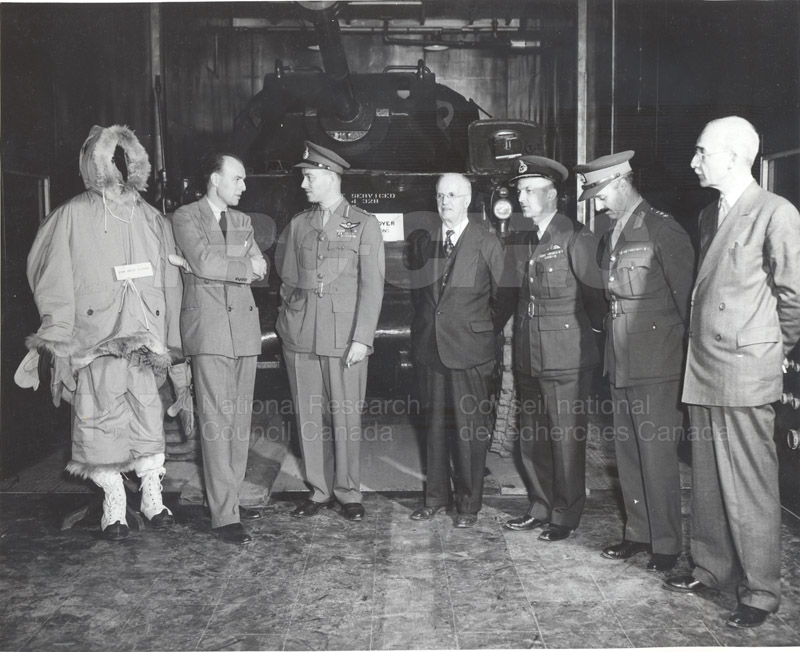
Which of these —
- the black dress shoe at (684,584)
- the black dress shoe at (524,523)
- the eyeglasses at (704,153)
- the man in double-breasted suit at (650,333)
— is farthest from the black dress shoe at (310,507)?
the eyeglasses at (704,153)

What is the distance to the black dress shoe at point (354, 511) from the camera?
3.85 meters

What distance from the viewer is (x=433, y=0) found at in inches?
364

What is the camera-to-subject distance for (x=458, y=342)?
3.75 m

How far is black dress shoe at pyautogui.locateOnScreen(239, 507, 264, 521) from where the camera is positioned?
3902mm

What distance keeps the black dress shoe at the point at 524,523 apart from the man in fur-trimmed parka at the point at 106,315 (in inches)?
70.0

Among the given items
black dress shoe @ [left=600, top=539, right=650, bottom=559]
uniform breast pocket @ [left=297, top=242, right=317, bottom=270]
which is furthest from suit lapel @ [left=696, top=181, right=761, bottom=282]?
uniform breast pocket @ [left=297, top=242, right=317, bottom=270]

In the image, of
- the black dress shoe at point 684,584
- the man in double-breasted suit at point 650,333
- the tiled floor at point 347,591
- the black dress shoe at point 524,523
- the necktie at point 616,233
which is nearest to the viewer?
the tiled floor at point 347,591

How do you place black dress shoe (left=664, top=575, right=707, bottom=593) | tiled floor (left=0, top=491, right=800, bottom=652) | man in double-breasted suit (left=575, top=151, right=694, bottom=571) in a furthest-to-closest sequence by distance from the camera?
man in double-breasted suit (left=575, top=151, right=694, bottom=571)
black dress shoe (left=664, top=575, right=707, bottom=593)
tiled floor (left=0, top=491, right=800, bottom=652)

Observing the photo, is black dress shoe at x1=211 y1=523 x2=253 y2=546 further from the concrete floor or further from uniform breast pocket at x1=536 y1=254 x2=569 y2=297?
uniform breast pocket at x1=536 y1=254 x2=569 y2=297

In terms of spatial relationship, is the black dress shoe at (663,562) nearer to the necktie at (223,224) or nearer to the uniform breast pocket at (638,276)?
the uniform breast pocket at (638,276)

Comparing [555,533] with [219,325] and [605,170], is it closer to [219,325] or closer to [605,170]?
[605,170]

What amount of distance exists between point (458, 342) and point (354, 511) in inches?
41.4

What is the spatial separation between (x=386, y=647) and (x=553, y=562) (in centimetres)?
103

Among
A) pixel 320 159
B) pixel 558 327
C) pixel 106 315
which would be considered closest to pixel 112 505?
pixel 106 315
